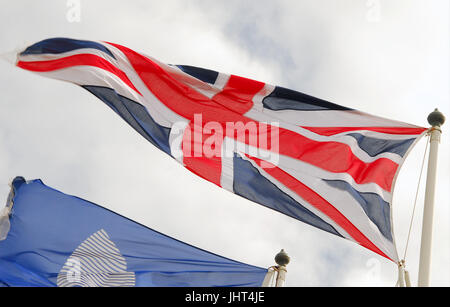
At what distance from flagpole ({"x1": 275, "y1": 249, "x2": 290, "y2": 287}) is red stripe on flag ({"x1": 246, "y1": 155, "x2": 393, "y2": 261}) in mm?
985

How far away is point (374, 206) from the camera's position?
42.9 ft

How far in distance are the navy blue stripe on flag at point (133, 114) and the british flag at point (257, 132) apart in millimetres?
16

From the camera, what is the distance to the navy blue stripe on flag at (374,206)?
1281cm

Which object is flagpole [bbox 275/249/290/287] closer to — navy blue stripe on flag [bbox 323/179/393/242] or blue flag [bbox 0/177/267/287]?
blue flag [bbox 0/177/267/287]

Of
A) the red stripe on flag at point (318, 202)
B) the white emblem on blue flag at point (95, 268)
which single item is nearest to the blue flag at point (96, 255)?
the white emblem on blue flag at point (95, 268)

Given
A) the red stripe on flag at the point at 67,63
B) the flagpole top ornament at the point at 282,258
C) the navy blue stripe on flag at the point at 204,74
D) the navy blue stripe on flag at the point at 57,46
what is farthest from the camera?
the navy blue stripe on flag at the point at 204,74

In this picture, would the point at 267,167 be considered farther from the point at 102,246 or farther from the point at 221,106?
the point at 102,246

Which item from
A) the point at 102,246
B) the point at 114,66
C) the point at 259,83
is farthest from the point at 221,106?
the point at 102,246

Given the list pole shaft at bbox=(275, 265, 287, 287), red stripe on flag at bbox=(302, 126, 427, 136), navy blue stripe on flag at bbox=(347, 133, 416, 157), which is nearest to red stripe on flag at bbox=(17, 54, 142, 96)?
red stripe on flag at bbox=(302, 126, 427, 136)

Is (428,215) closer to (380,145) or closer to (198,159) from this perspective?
(380,145)

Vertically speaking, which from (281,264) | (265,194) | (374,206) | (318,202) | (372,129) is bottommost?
(281,264)

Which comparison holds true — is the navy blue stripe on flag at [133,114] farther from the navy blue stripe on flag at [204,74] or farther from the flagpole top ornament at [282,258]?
the flagpole top ornament at [282,258]

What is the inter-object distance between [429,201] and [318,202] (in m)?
1.79

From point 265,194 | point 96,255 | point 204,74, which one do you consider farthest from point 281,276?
point 204,74
